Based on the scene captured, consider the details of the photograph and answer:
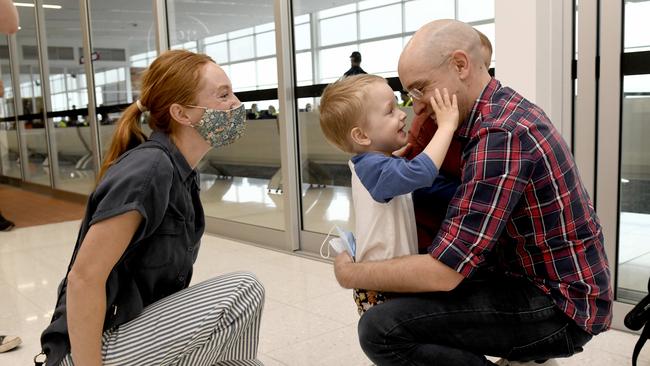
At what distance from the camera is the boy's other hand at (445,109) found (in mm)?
1428

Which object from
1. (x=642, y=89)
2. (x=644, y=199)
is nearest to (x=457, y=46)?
(x=642, y=89)

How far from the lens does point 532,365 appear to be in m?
1.64

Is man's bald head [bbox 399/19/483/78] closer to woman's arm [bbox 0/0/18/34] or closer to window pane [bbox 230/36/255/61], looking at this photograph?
woman's arm [bbox 0/0/18/34]

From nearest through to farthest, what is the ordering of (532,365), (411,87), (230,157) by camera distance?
(411,87) < (532,365) < (230,157)

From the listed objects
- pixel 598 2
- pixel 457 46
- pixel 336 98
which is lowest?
pixel 336 98

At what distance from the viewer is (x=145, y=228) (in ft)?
4.99

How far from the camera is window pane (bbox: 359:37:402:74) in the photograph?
347 cm

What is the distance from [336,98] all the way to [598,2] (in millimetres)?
1487

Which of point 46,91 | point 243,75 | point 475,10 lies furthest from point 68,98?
point 475,10

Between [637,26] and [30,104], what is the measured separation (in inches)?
355

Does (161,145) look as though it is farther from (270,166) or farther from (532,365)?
(270,166)

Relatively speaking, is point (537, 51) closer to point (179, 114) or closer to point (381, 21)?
point (381, 21)

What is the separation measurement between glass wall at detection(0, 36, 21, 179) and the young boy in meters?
9.39

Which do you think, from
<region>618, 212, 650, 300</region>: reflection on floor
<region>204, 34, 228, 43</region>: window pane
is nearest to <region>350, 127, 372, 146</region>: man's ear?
<region>618, 212, 650, 300</region>: reflection on floor
